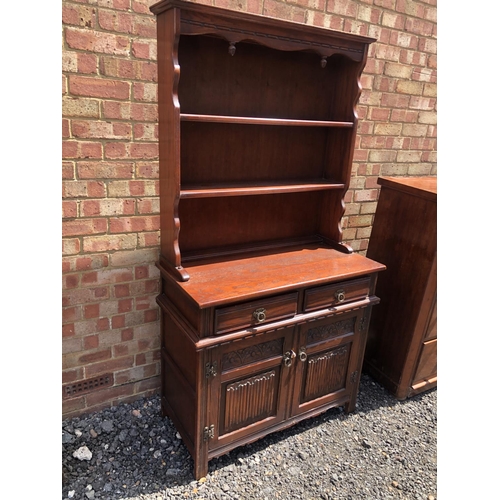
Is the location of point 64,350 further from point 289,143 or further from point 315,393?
point 289,143

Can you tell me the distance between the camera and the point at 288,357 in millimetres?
1984

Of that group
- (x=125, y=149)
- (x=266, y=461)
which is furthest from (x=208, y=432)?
(x=125, y=149)

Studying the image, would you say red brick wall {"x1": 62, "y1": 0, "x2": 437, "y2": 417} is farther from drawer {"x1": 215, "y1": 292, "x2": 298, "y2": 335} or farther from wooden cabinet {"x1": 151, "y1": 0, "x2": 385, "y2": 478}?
drawer {"x1": 215, "y1": 292, "x2": 298, "y2": 335}

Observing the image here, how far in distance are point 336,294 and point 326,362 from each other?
41 cm

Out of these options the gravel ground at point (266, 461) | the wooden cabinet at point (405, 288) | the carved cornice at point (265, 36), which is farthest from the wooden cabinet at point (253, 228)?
the wooden cabinet at point (405, 288)

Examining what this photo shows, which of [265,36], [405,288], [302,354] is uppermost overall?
[265,36]

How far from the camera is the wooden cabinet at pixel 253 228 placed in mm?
1735

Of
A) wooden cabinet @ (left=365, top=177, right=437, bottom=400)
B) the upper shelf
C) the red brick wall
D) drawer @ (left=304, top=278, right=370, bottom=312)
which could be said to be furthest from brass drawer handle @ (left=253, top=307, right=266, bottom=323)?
wooden cabinet @ (left=365, top=177, right=437, bottom=400)

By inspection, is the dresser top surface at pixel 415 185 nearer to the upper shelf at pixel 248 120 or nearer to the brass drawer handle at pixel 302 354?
the upper shelf at pixel 248 120

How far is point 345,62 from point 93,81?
124 cm

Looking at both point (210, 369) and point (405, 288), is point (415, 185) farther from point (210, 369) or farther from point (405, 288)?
point (210, 369)

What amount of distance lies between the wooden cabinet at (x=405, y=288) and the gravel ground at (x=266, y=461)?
29 cm

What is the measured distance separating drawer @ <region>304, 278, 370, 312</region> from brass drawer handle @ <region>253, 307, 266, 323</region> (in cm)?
24

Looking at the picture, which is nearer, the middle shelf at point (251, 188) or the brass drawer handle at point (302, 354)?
the middle shelf at point (251, 188)
